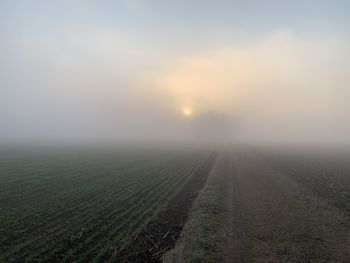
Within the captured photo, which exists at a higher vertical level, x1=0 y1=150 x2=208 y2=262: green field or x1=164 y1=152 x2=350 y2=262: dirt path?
x1=164 y1=152 x2=350 y2=262: dirt path

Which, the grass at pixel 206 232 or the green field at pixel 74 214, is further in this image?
the green field at pixel 74 214

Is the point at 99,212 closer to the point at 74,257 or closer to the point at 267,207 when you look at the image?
the point at 74,257

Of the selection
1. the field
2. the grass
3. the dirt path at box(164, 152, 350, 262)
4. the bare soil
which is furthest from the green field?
the dirt path at box(164, 152, 350, 262)

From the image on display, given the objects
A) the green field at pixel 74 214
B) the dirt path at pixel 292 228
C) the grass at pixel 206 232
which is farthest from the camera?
the green field at pixel 74 214

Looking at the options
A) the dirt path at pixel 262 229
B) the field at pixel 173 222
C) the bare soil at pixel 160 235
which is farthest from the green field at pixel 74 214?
the dirt path at pixel 262 229

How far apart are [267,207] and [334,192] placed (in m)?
11.1

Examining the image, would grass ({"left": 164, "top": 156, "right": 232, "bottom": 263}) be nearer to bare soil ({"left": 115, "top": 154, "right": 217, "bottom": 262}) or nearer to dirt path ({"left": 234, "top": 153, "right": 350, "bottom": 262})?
bare soil ({"left": 115, "top": 154, "right": 217, "bottom": 262})

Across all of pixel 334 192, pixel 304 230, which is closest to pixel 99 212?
pixel 304 230

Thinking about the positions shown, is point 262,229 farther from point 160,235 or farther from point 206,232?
point 160,235

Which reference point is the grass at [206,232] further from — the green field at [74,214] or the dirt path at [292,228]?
the green field at [74,214]

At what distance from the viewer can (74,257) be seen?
32.6ft

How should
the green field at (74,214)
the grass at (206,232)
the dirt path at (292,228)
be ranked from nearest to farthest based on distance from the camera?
the grass at (206,232) < the dirt path at (292,228) < the green field at (74,214)

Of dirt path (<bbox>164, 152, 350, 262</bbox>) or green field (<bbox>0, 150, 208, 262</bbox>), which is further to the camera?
green field (<bbox>0, 150, 208, 262</bbox>)

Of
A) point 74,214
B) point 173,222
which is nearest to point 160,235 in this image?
point 173,222
